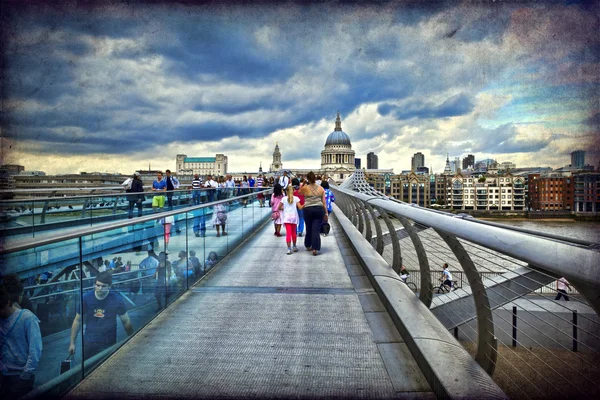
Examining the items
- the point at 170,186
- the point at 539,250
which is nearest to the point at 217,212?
the point at 539,250

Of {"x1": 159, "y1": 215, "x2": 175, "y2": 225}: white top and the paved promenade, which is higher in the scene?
{"x1": 159, "y1": 215, "x2": 175, "y2": 225}: white top

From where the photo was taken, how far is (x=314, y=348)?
127 inches

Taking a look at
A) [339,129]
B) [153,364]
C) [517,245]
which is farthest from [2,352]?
[339,129]

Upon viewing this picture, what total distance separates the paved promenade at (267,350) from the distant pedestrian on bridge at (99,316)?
149mm

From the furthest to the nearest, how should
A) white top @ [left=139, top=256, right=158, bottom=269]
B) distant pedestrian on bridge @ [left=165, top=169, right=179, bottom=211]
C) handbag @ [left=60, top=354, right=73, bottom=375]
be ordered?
1. distant pedestrian on bridge @ [left=165, top=169, right=179, bottom=211]
2. white top @ [left=139, top=256, right=158, bottom=269]
3. handbag @ [left=60, top=354, right=73, bottom=375]

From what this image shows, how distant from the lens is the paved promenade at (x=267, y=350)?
2590mm

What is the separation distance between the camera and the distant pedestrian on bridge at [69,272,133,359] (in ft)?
8.86

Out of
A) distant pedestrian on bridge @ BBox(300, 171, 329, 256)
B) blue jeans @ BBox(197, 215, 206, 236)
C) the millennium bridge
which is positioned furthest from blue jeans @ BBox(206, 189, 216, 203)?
the millennium bridge

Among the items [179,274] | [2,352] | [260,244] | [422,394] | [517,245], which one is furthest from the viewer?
[260,244]

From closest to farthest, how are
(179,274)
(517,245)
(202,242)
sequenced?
(517,245) → (179,274) → (202,242)

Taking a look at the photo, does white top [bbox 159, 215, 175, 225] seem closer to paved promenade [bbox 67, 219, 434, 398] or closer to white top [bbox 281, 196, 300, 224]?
paved promenade [bbox 67, 219, 434, 398]

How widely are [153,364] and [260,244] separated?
5.85 meters

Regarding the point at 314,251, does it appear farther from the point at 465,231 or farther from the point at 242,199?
the point at 465,231

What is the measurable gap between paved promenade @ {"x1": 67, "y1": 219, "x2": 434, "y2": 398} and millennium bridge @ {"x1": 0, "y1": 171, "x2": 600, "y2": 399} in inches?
0.5
